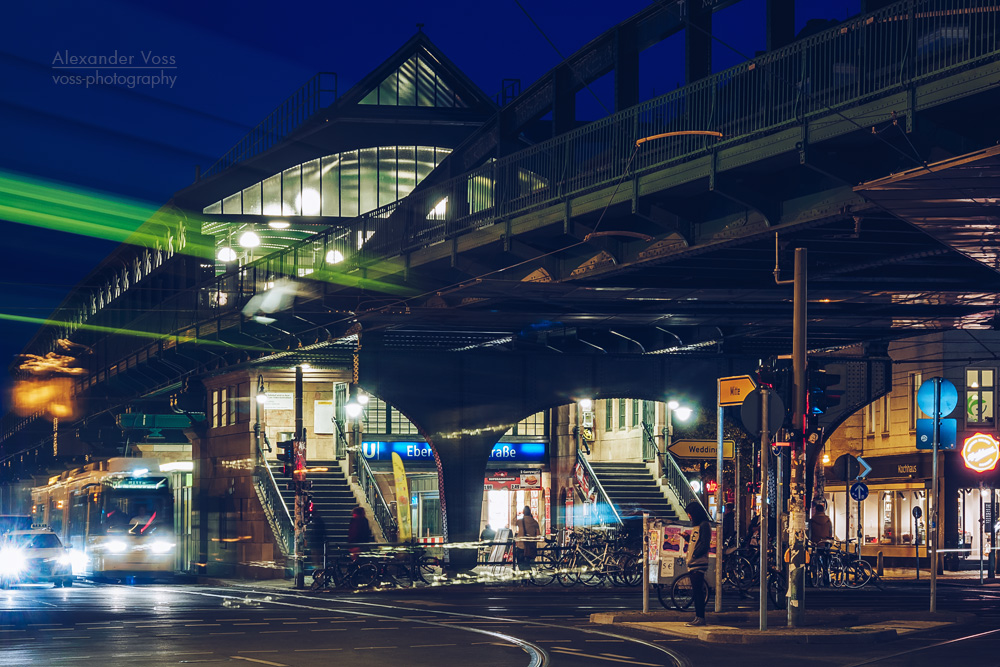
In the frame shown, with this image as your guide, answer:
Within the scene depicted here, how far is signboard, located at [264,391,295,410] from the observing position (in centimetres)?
4438

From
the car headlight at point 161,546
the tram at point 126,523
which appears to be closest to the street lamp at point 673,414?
the car headlight at point 161,546

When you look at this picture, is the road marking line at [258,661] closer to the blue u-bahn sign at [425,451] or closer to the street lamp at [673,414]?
the street lamp at [673,414]

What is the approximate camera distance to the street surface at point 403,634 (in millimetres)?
15477

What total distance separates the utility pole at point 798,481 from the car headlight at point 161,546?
27.6 m

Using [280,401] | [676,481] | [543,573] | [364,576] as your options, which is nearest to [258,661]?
[364,576]

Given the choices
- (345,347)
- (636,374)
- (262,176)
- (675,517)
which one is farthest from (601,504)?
(262,176)

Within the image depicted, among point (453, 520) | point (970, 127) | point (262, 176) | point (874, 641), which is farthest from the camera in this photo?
point (262, 176)

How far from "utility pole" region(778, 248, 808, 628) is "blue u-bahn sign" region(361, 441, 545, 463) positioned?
28908mm

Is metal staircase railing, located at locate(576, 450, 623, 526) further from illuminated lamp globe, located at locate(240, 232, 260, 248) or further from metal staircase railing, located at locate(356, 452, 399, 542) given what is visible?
illuminated lamp globe, located at locate(240, 232, 260, 248)

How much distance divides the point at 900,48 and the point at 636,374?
21628 millimetres

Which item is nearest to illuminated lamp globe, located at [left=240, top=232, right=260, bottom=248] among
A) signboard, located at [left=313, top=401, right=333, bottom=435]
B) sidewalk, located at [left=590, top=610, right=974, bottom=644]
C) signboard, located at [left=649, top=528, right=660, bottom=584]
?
signboard, located at [left=313, top=401, right=333, bottom=435]

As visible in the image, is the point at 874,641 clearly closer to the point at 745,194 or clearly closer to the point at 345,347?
the point at 745,194

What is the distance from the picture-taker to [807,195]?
19.4 metres

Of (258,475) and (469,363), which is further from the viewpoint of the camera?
(258,475)
